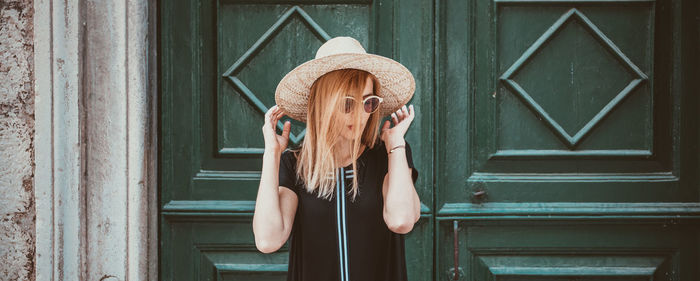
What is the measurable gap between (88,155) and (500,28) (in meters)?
2.19

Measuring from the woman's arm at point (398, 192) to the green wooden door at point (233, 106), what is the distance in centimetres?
86

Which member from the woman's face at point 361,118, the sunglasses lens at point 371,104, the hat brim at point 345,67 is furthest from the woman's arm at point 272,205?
the sunglasses lens at point 371,104

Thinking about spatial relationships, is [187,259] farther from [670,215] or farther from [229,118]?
[670,215]

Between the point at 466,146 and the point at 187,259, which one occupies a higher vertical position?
the point at 466,146

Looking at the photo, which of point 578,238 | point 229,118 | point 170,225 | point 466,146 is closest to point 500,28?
point 466,146

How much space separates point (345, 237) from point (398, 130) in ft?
1.42

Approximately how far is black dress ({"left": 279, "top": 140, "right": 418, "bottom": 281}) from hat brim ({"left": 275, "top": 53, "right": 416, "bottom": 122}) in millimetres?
267

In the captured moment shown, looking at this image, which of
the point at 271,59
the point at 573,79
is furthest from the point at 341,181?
the point at 573,79

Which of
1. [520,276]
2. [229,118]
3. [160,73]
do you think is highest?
[160,73]

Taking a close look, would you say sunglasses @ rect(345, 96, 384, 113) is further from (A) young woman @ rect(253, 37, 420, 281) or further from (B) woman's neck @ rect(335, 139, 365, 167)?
(B) woman's neck @ rect(335, 139, 365, 167)

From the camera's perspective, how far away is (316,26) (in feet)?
9.09

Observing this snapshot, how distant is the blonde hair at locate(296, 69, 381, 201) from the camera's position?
6.06 ft

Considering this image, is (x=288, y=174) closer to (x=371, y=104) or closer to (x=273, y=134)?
(x=273, y=134)

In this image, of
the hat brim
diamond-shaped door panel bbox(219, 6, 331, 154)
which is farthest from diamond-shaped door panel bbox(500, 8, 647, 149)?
diamond-shaped door panel bbox(219, 6, 331, 154)
